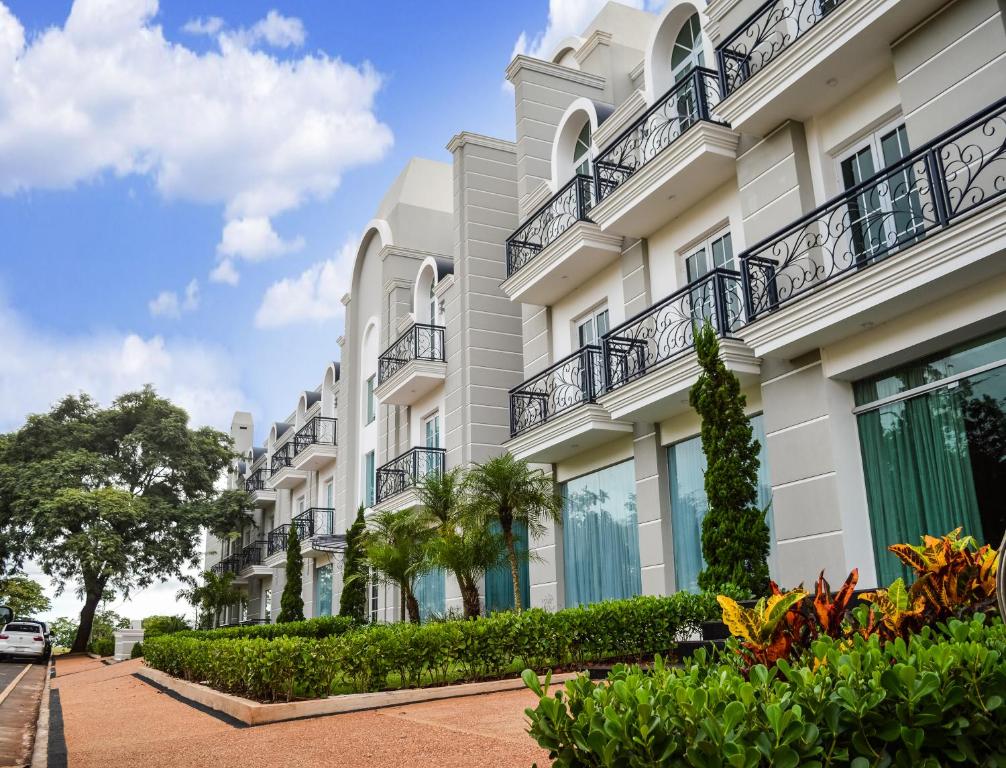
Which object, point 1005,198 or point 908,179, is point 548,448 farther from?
point 1005,198

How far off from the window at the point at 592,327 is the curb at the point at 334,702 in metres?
6.83

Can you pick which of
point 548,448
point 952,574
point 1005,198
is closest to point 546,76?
point 548,448

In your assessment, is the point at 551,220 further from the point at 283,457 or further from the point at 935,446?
the point at 283,457

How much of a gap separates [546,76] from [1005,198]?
1260 cm

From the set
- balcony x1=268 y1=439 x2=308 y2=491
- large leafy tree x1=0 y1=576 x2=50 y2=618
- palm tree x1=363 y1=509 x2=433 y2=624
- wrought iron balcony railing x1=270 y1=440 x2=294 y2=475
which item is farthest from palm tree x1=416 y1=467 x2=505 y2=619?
large leafy tree x1=0 y1=576 x2=50 y2=618

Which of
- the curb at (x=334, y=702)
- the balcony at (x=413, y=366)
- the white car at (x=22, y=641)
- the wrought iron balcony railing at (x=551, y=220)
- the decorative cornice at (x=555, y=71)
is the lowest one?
the curb at (x=334, y=702)

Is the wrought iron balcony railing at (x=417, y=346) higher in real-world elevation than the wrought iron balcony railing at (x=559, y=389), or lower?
higher

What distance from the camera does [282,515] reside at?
34750mm

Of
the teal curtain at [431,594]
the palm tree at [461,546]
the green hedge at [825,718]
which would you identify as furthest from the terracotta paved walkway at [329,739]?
the teal curtain at [431,594]

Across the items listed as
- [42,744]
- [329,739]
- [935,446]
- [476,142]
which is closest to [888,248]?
[935,446]

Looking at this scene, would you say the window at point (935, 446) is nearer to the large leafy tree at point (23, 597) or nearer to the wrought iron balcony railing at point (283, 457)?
the wrought iron balcony railing at point (283, 457)

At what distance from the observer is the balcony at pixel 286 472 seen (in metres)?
30.7

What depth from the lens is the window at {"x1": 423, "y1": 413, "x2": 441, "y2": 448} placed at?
20.5 meters

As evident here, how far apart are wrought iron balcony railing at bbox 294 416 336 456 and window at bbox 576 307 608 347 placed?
14814mm
